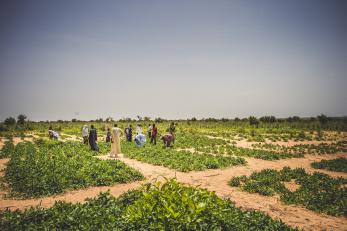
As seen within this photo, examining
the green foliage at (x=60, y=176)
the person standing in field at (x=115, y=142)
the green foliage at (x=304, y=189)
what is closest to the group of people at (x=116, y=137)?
the person standing in field at (x=115, y=142)

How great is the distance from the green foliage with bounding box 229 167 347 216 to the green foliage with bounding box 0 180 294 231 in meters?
2.84

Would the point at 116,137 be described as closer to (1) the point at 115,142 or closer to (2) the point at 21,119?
(1) the point at 115,142

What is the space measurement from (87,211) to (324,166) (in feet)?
45.0

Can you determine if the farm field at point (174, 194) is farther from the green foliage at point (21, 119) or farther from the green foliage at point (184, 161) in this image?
the green foliage at point (21, 119)

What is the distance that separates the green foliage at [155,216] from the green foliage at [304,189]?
284 cm

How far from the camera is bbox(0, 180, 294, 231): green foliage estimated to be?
A: 462cm

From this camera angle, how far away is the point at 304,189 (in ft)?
32.0

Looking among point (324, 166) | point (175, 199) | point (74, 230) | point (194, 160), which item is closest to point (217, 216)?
point (175, 199)

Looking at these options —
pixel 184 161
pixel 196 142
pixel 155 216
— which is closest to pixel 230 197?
pixel 155 216

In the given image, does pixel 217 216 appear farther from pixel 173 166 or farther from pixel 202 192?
pixel 173 166

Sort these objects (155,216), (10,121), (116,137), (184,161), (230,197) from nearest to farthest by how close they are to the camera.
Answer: (155,216) < (230,197) < (184,161) < (116,137) < (10,121)

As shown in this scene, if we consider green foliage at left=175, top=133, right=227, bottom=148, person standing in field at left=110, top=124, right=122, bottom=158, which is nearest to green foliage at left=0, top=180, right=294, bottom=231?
person standing in field at left=110, top=124, right=122, bottom=158

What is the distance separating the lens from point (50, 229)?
5617 mm

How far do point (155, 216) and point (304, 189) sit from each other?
24.0 ft
